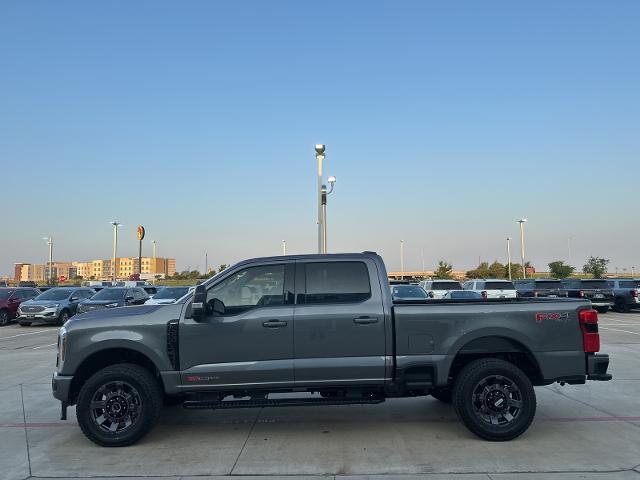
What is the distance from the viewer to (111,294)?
22.6m

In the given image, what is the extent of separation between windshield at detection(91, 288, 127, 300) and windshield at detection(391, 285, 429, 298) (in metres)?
11.0

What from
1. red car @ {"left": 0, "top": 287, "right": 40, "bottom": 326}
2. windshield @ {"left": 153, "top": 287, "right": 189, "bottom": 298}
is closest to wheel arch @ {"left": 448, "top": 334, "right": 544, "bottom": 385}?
windshield @ {"left": 153, "top": 287, "right": 189, "bottom": 298}

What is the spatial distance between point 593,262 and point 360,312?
63.9 m

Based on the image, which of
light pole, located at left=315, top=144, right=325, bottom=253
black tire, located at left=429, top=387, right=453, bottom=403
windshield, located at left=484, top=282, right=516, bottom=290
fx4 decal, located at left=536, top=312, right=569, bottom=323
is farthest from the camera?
windshield, located at left=484, top=282, right=516, bottom=290

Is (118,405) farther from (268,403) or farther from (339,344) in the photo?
(339,344)

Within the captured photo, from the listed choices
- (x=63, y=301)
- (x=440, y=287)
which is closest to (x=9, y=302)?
(x=63, y=301)

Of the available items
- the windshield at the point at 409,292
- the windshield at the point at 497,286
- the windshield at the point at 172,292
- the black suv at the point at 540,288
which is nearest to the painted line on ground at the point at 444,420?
the windshield at the point at 409,292

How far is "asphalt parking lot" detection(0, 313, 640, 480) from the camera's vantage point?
530 cm

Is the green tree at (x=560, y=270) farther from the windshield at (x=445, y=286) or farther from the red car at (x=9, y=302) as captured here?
the red car at (x=9, y=302)

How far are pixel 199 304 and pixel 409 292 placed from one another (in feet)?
49.5

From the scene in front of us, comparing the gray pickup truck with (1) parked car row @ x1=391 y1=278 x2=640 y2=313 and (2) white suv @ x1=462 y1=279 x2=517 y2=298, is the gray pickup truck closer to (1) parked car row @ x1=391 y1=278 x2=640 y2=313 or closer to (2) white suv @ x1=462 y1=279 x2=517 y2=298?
(1) parked car row @ x1=391 y1=278 x2=640 y2=313

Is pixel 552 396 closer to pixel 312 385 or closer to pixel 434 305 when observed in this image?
pixel 434 305

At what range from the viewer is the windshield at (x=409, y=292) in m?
19.8

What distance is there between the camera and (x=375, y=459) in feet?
18.3
